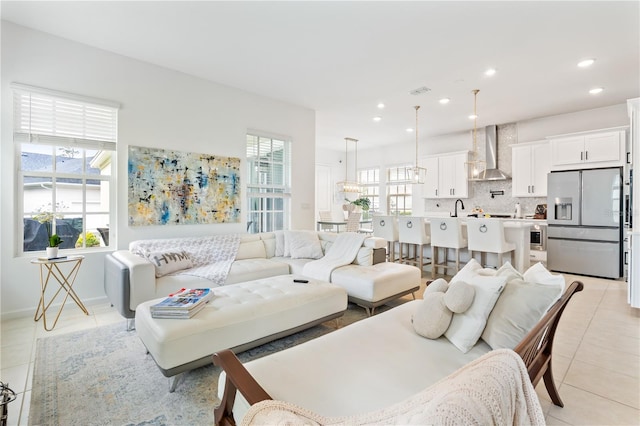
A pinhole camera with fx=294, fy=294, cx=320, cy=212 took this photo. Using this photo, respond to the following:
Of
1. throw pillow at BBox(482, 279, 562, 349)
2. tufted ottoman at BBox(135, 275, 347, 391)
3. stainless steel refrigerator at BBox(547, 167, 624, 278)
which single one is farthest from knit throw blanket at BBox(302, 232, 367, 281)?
stainless steel refrigerator at BBox(547, 167, 624, 278)

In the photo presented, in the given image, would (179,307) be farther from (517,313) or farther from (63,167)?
(63,167)

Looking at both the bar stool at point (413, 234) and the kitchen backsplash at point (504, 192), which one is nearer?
the bar stool at point (413, 234)

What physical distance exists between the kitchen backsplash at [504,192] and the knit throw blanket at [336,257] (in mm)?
4487

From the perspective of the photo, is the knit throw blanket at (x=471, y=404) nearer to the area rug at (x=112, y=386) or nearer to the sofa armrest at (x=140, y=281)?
the area rug at (x=112, y=386)

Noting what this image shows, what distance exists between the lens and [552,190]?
529 cm

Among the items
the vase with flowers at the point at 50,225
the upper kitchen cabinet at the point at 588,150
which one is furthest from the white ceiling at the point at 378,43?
the vase with flowers at the point at 50,225

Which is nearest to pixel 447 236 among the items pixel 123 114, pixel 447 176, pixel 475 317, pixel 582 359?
pixel 582 359

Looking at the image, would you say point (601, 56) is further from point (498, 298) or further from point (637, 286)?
point (498, 298)

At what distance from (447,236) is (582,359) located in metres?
2.62

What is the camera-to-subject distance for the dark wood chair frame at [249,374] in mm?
944

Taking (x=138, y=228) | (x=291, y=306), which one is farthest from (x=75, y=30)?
(x=291, y=306)

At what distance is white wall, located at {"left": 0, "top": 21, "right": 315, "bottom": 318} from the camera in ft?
9.96

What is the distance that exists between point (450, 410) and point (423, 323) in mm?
1244

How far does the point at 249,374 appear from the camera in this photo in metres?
1.04
